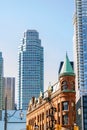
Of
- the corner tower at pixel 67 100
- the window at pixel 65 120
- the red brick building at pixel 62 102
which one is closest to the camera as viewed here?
the window at pixel 65 120

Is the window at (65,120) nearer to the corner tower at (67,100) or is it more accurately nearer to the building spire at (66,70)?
the corner tower at (67,100)

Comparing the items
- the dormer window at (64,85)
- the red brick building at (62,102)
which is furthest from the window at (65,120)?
the dormer window at (64,85)

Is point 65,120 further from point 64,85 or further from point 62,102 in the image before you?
point 64,85

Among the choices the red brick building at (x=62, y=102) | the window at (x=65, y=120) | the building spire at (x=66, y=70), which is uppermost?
the building spire at (x=66, y=70)

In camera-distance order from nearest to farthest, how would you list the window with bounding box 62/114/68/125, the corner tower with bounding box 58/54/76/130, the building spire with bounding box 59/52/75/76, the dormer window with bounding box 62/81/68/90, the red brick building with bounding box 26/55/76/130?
the window with bounding box 62/114/68/125 → the corner tower with bounding box 58/54/76/130 → the red brick building with bounding box 26/55/76/130 → the dormer window with bounding box 62/81/68/90 → the building spire with bounding box 59/52/75/76

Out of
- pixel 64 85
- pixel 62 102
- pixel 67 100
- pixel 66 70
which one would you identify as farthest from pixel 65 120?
pixel 66 70

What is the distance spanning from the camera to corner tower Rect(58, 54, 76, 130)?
91250mm

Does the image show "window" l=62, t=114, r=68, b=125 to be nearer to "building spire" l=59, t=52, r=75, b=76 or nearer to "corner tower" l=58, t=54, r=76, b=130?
"corner tower" l=58, t=54, r=76, b=130

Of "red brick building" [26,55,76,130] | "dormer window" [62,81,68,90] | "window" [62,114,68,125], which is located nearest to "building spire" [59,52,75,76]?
"red brick building" [26,55,76,130]

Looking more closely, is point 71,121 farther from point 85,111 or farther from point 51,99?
point 85,111

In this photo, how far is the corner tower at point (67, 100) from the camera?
91250mm

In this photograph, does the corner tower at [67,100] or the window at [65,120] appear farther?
the corner tower at [67,100]

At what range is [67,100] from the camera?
93.2 meters

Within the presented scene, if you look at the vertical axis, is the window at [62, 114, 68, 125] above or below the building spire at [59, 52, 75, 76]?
below
